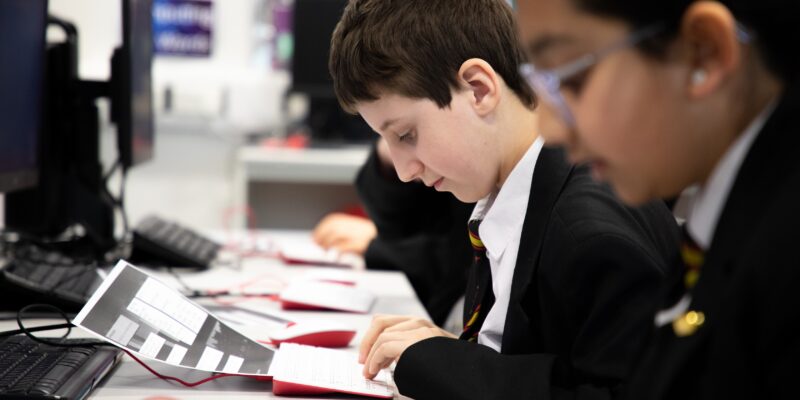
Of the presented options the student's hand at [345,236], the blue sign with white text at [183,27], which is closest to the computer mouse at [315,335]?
the student's hand at [345,236]

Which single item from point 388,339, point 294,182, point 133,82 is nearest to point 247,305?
point 388,339

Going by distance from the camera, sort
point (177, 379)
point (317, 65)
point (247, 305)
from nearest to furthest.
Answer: point (177, 379) → point (247, 305) → point (317, 65)

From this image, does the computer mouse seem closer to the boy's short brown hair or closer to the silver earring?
the boy's short brown hair

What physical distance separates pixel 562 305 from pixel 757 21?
0.47m

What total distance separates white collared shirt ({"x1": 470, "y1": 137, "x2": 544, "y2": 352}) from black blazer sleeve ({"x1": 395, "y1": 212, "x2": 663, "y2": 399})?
75mm

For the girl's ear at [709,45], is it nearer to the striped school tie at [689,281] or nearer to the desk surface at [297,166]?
the striped school tie at [689,281]

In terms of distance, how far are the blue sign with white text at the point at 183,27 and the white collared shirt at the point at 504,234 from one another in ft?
11.2

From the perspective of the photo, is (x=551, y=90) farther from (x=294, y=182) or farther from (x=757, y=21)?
(x=294, y=182)

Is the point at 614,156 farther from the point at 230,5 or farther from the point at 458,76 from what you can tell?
the point at 230,5

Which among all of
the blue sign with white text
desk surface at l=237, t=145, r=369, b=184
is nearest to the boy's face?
desk surface at l=237, t=145, r=369, b=184

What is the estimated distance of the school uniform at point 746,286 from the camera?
568mm

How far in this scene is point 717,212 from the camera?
0.70 m

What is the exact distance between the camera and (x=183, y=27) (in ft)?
14.1

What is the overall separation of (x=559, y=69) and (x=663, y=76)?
9 centimetres
